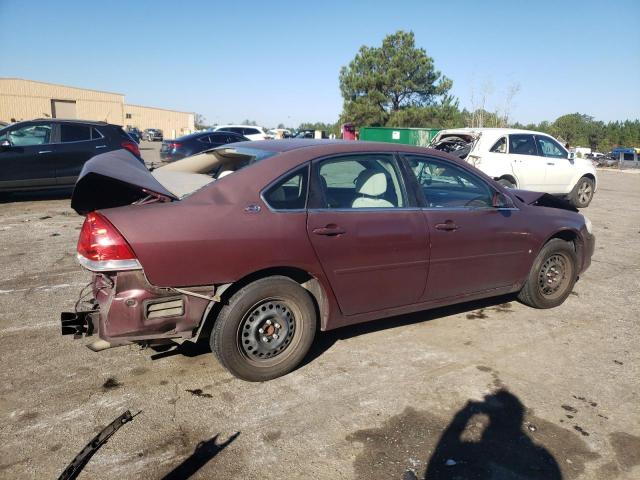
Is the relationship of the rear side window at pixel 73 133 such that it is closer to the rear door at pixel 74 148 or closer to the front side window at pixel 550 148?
the rear door at pixel 74 148

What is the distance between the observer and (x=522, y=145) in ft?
35.0

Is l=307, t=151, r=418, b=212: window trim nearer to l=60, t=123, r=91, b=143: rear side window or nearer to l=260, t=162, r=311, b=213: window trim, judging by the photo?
l=260, t=162, r=311, b=213: window trim

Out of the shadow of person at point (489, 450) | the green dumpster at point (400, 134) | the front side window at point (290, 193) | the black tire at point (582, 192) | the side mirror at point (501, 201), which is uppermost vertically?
the green dumpster at point (400, 134)

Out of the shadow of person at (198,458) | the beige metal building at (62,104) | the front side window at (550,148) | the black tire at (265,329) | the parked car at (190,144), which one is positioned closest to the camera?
the shadow of person at (198,458)

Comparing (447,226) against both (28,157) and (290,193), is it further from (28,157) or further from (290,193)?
(28,157)

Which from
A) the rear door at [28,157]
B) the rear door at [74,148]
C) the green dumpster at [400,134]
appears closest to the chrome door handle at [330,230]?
the rear door at [74,148]

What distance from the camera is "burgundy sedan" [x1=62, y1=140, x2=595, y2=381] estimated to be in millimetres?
2922

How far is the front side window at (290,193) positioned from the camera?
3.28 m

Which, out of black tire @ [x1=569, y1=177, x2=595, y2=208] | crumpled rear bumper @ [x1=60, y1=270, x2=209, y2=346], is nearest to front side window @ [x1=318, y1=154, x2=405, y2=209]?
crumpled rear bumper @ [x1=60, y1=270, x2=209, y2=346]

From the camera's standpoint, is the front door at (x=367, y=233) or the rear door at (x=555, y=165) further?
the rear door at (x=555, y=165)

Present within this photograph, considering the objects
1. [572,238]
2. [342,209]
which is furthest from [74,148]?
[572,238]

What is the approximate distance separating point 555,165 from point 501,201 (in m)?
7.91

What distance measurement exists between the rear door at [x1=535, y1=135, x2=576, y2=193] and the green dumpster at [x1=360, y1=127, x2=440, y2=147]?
27.0ft

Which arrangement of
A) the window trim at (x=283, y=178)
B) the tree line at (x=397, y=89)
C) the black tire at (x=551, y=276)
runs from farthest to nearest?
the tree line at (x=397, y=89) → the black tire at (x=551, y=276) → the window trim at (x=283, y=178)
